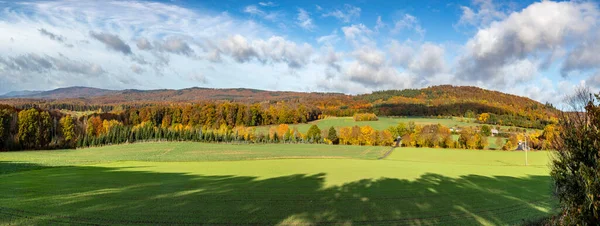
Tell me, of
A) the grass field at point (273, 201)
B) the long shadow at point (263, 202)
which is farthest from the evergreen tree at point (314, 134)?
the long shadow at point (263, 202)

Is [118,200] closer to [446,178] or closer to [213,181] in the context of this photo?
[213,181]

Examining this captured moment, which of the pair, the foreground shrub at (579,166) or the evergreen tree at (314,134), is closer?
the foreground shrub at (579,166)

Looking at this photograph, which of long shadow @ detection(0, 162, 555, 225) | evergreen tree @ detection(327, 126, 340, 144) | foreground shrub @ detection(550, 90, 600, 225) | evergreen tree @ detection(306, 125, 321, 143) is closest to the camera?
foreground shrub @ detection(550, 90, 600, 225)

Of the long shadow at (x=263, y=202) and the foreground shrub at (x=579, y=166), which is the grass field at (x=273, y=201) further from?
the foreground shrub at (x=579, y=166)

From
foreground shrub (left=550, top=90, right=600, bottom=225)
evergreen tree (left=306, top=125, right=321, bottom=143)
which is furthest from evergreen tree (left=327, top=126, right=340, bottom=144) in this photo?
foreground shrub (left=550, top=90, right=600, bottom=225)

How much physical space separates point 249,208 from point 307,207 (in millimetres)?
3238

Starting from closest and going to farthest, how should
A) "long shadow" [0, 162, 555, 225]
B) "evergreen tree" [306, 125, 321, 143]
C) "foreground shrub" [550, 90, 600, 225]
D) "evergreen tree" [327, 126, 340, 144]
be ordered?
1. "foreground shrub" [550, 90, 600, 225]
2. "long shadow" [0, 162, 555, 225]
3. "evergreen tree" [306, 125, 321, 143]
4. "evergreen tree" [327, 126, 340, 144]

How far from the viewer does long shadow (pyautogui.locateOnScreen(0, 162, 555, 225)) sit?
53.6 feet

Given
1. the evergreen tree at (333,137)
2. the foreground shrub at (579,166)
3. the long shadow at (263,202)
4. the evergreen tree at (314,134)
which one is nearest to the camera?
the foreground shrub at (579,166)

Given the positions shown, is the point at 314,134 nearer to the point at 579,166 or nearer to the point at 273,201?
the point at 273,201

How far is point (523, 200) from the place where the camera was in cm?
2262

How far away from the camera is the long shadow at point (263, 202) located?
16.3 m

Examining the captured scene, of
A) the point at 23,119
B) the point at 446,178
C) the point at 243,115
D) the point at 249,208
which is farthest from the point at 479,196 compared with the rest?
the point at 243,115

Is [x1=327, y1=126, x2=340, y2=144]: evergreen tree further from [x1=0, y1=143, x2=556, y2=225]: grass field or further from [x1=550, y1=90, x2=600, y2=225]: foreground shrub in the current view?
[x1=550, y1=90, x2=600, y2=225]: foreground shrub
